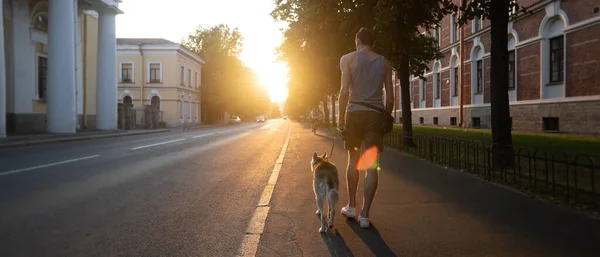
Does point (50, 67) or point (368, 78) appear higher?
point (50, 67)

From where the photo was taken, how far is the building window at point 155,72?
5078cm

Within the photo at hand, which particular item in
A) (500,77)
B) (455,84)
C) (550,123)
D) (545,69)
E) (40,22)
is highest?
(40,22)

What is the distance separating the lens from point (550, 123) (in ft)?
67.1

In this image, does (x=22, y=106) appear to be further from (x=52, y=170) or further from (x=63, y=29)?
(x=52, y=170)

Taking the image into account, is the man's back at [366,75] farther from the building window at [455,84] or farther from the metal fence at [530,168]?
the building window at [455,84]

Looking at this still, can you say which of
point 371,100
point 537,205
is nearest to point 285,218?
A: point 371,100

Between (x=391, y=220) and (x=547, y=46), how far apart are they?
1999 centimetres

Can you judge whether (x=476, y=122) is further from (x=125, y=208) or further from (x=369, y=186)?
(x=125, y=208)

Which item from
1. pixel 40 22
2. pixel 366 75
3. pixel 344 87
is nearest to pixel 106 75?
pixel 40 22

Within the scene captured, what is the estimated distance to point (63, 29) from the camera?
979 inches

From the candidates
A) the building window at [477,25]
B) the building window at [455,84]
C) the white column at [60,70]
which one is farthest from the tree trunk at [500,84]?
the building window at [455,84]

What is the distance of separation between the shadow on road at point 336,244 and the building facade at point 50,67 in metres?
21.4

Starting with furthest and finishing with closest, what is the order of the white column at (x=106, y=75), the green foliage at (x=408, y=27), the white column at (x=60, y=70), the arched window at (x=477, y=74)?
1. the white column at (x=106, y=75)
2. the arched window at (x=477, y=74)
3. the white column at (x=60, y=70)
4. the green foliage at (x=408, y=27)

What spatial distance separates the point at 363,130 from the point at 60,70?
80.5 ft
